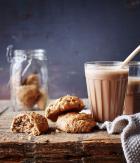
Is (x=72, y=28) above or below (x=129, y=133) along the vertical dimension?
above

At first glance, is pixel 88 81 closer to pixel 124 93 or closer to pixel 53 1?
pixel 124 93

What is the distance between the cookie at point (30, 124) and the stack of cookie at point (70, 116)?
0.15 feet

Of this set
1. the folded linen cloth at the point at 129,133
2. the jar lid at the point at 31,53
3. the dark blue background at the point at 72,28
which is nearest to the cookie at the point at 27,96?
the jar lid at the point at 31,53

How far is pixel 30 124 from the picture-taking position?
1121mm

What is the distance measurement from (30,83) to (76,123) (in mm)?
649

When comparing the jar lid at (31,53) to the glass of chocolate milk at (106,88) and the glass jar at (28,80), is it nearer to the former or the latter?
the glass jar at (28,80)

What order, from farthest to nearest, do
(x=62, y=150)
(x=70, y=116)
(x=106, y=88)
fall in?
(x=106, y=88) → (x=70, y=116) → (x=62, y=150)

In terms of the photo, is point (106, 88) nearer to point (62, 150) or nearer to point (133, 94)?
point (133, 94)

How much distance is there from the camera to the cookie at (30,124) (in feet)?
3.61

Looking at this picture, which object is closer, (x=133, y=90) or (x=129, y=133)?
(x=129, y=133)

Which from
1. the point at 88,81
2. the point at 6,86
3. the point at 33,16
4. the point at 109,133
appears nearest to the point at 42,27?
the point at 33,16

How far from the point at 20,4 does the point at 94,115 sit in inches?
61.0

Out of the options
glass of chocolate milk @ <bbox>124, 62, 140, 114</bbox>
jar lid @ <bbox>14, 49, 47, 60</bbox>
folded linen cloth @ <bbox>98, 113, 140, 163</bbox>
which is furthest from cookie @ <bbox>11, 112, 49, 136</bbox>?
jar lid @ <bbox>14, 49, 47, 60</bbox>

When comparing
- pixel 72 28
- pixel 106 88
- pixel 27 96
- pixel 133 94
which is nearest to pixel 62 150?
pixel 106 88
